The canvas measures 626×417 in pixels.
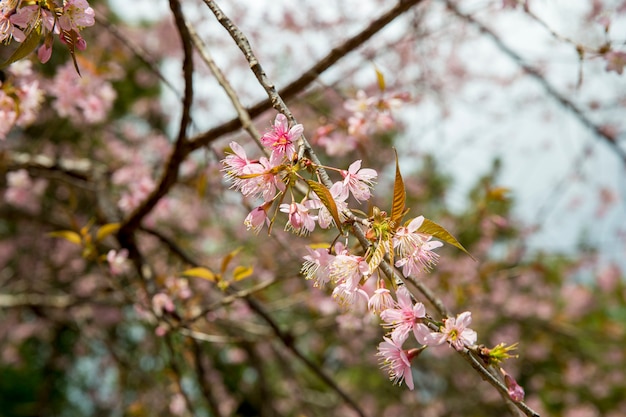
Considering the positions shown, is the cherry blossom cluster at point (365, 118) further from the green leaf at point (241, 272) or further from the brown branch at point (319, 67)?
the green leaf at point (241, 272)

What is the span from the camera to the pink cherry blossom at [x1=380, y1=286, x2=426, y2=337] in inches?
28.6

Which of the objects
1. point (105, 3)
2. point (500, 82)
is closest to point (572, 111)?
point (500, 82)

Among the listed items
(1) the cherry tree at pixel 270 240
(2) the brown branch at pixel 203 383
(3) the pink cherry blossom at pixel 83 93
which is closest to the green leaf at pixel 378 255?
(1) the cherry tree at pixel 270 240

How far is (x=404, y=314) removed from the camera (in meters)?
0.75

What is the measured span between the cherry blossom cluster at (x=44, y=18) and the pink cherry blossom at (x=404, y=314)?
566 mm

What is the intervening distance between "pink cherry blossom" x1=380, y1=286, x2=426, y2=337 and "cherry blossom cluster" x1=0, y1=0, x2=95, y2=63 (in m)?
0.57

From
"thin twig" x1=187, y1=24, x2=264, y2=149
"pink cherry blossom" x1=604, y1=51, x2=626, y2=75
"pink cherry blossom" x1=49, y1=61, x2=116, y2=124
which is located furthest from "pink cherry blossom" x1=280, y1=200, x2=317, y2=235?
"pink cherry blossom" x1=49, y1=61, x2=116, y2=124

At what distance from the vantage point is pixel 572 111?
6.40ft

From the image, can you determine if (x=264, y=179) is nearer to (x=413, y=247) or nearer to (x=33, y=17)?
(x=413, y=247)

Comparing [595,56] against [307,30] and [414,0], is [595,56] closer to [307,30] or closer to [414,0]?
A: [414,0]

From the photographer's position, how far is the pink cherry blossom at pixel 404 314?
0.73 m

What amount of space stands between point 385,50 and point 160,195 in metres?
1.23

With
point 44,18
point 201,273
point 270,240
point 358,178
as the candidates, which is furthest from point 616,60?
point 270,240

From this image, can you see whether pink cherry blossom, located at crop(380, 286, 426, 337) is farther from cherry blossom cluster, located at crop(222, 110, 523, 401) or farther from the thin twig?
the thin twig
